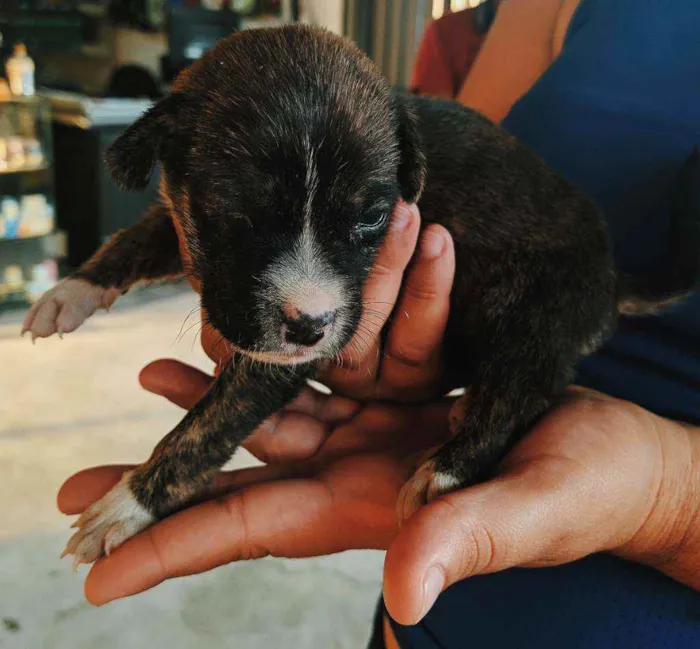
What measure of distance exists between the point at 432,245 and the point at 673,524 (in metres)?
0.60

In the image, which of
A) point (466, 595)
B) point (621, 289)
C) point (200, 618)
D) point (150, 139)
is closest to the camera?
point (466, 595)

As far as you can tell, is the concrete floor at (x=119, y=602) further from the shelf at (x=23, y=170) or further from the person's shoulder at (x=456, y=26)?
the shelf at (x=23, y=170)

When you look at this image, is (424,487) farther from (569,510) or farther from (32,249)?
(32,249)

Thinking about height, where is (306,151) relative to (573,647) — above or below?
above

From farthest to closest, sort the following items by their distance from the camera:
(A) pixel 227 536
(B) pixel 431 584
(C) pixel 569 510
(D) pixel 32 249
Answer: (D) pixel 32 249
(A) pixel 227 536
(C) pixel 569 510
(B) pixel 431 584

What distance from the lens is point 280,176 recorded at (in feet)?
3.46

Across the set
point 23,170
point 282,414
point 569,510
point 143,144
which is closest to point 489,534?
point 569,510

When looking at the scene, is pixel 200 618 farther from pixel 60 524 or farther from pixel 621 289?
pixel 621 289

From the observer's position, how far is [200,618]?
2.30 metres

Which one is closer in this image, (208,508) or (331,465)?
(208,508)

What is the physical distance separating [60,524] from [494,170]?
214cm

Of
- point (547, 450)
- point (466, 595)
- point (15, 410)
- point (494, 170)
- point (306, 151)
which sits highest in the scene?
point (306, 151)

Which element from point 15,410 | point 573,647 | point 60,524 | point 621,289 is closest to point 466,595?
point 573,647

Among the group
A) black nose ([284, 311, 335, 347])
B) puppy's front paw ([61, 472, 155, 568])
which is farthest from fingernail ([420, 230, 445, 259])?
puppy's front paw ([61, 472, 155, 568])
